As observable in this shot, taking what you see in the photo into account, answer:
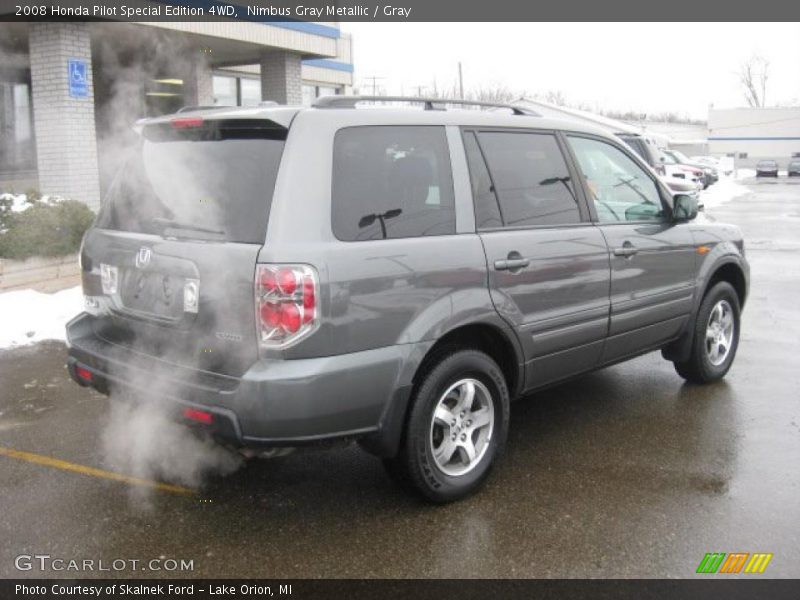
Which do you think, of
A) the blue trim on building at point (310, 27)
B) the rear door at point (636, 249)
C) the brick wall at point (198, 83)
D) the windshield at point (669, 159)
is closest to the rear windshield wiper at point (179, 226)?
the rear door at point (636, 249)

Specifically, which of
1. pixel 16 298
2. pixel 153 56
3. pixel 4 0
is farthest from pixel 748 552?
pixel 153 56

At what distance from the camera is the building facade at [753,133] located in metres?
73.4

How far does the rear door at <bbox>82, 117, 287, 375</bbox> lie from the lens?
9.89 ft

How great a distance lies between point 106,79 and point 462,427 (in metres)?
12.3

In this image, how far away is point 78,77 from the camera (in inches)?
409

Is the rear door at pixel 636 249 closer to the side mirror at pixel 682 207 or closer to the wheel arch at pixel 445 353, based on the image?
the side mirror at pixel 682 207

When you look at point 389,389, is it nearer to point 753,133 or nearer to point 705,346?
point 705,346

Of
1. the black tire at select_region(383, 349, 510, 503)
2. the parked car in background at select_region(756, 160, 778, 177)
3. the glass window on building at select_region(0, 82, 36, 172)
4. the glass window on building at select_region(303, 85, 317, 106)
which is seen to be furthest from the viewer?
the parked car in background at select_region(756, 160, 778, 177)

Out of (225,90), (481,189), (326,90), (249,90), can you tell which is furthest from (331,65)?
(481,189)

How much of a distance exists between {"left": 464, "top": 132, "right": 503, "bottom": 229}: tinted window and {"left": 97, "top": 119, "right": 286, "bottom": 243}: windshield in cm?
101

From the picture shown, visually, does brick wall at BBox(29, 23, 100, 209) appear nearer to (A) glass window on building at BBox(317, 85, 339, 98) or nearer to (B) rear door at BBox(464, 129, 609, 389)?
(B) rear door at BBox(464, 129, 609, 389)

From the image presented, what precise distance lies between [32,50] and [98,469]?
8.54 metres

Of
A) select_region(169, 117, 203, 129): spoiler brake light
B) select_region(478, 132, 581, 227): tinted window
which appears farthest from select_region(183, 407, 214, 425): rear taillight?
select_region(478, 132, 581, 227): tinted window
